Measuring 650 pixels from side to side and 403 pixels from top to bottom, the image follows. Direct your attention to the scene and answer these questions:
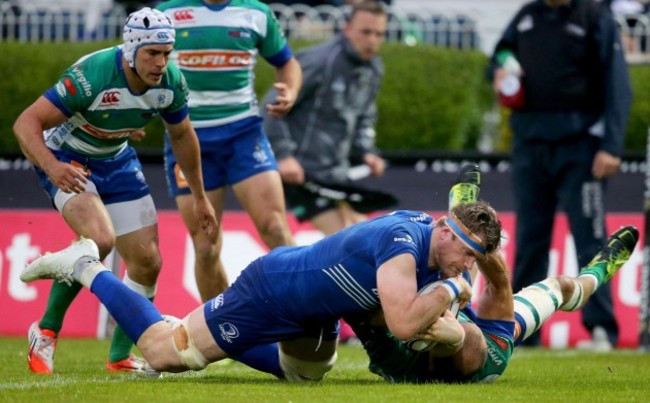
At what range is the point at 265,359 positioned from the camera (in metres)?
8.66

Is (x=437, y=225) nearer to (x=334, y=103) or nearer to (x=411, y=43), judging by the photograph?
(x=334, y=103)

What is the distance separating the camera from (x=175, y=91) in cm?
900

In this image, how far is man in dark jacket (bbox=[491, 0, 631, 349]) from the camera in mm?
12656

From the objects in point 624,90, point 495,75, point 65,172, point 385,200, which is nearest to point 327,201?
point 385,200

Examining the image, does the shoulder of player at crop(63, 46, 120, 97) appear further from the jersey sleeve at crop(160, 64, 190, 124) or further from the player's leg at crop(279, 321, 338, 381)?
the player's leg at crop(279, 321, 338, 381)

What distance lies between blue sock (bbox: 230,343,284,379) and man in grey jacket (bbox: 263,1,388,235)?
4.51m

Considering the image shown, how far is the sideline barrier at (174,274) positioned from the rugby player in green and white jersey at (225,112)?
10.0ft

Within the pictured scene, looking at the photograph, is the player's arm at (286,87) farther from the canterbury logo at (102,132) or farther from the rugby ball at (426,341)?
the rugby ball at (426,341)

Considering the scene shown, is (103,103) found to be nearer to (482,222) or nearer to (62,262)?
(62,262)

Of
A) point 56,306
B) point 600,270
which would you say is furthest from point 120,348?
point 600,270

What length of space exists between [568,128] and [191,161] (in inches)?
186

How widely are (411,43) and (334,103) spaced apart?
3.82 metres

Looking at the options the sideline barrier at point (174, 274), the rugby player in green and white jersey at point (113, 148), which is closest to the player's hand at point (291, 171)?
the sideline barrier at point (174, 274)

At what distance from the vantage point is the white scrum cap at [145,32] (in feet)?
28.5
